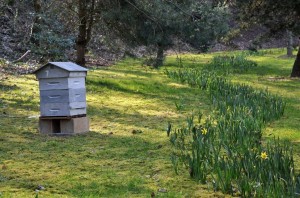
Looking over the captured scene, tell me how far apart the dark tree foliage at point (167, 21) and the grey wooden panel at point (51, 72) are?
10.5ft

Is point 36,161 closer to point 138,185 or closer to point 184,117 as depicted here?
point 138,185

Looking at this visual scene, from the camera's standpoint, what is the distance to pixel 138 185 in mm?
4902

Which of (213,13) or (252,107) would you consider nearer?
(252,107)

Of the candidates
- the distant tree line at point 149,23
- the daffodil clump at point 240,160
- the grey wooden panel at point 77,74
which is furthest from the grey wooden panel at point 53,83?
the distant tree line at point 149,23

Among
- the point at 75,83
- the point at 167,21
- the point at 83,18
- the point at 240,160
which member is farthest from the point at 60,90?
the point at 83,18

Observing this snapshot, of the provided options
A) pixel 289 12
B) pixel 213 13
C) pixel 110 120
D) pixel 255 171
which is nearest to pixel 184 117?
pixel 110 120

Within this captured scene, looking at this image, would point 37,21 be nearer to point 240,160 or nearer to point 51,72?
point 51,72

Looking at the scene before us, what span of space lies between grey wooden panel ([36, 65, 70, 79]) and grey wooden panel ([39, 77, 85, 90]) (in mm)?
64

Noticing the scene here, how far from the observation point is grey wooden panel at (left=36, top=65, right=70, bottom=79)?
746cm

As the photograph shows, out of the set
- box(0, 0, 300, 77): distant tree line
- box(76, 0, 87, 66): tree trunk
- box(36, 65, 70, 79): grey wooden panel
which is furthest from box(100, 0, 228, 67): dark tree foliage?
box(36, 65, 70, 79): grey wooden panel

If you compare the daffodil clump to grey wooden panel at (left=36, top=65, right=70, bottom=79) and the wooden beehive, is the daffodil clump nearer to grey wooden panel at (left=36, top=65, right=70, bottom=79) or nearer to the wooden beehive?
the wooden beehive

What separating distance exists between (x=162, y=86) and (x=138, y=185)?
9338 mm

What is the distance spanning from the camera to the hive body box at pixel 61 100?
7.48m

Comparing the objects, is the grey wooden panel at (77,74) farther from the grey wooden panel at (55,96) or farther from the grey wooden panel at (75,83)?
the grey wooden panel at (55,96)
